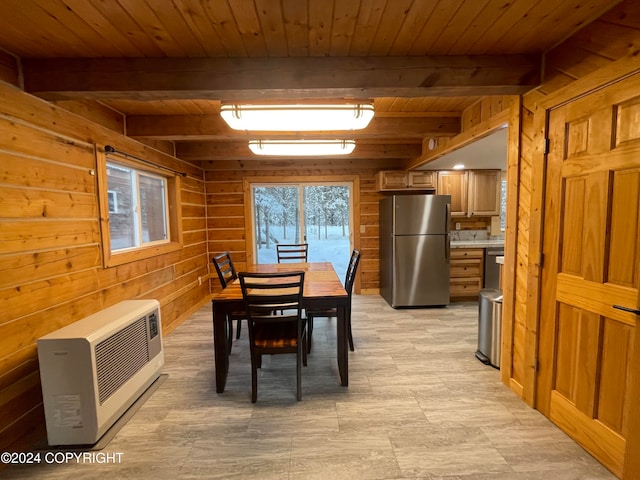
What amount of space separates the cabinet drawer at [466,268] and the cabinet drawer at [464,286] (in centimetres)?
8

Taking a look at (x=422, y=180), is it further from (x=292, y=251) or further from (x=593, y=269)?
(x=593, y=269)

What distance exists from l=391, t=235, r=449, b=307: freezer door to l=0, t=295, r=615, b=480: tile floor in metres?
1.38

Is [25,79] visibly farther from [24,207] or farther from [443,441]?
[443,441]

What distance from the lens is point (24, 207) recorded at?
5.64 ft

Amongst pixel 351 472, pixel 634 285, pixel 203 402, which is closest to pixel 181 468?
pixel 203 402

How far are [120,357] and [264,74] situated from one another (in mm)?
2032

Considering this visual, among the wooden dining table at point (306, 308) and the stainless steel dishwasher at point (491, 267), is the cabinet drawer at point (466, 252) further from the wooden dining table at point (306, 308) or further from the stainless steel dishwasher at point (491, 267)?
the wooden dining table at point (306, 308)

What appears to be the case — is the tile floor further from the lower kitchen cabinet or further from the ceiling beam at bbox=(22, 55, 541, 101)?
the ceiling beam at bbox=(22, 55, 541, 101)

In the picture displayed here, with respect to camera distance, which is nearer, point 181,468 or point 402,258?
point 181,468

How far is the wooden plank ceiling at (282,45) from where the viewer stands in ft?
4.44

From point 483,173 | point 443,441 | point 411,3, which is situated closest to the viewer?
point 411,3

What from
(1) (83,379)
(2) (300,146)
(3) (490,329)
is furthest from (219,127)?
(3) (490,329)

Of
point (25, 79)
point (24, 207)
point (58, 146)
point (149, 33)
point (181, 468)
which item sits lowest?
point (181, 468)

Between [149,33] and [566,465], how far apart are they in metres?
3.18
